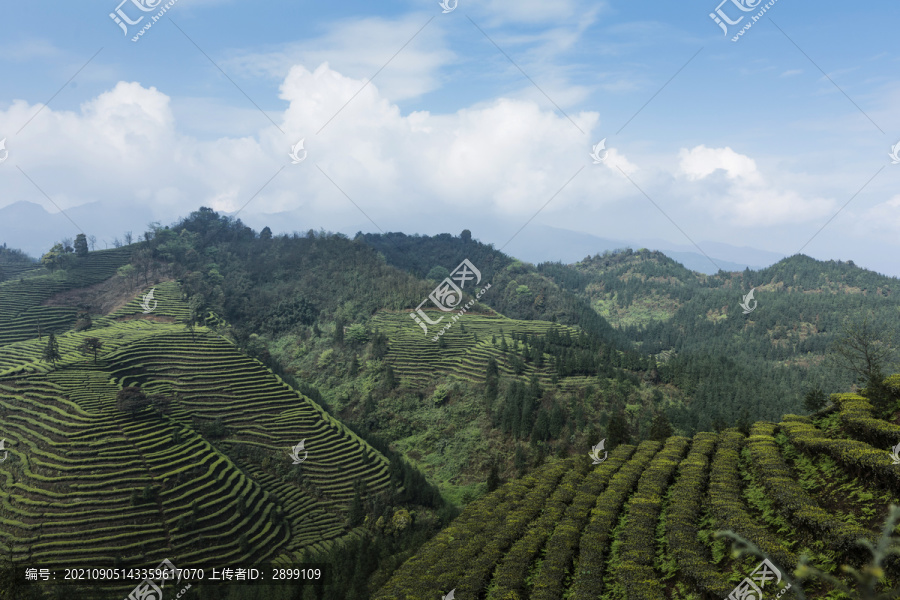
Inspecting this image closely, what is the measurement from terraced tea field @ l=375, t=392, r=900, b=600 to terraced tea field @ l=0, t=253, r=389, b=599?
15.4 m

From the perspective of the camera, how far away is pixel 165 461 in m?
29.8

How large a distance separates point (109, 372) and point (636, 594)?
4140 centimetres

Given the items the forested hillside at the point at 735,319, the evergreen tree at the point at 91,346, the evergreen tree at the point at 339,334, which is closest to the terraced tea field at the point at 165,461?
the evergreen tree at the point at 91,346

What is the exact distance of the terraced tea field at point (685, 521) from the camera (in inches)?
437

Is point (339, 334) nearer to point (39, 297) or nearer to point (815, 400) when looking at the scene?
point (39, 297)

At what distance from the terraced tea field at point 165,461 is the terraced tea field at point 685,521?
608 inches

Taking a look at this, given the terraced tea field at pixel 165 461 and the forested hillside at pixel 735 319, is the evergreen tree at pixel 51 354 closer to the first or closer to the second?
the terraced tea field at pixel 165 461

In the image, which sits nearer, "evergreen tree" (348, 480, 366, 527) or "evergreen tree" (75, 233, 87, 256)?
"evergreen tree" (348, 480, 366, 527)

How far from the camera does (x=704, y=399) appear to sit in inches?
1654

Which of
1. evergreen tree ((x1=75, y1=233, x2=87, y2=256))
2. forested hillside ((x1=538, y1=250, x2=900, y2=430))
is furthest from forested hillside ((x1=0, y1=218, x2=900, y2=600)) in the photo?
forested hillside ((x1=538, y1=250, x2=900, y2=430))

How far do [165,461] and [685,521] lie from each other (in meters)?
29.8

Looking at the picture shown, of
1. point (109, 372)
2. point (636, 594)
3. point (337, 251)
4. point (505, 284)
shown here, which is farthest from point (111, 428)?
point (505, 284)

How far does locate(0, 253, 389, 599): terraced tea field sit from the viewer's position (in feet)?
81.8

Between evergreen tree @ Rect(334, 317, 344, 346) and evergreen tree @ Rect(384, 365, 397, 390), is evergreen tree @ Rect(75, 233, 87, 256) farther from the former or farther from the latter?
evergreen tree @ Rect(384, 365, 397, 390)
